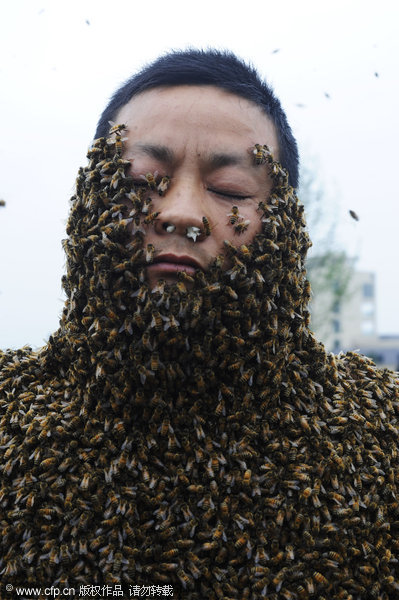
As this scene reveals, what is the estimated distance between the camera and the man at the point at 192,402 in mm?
2512

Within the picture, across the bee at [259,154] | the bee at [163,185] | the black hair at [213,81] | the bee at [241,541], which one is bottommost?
the bee at [241,541]

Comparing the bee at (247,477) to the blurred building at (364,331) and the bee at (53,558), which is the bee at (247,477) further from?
the blurred building at (364,331)

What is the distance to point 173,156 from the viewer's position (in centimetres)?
304

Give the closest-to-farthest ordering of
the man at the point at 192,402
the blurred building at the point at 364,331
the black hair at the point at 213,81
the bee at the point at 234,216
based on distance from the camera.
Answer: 1. the man at the point at 192,402
2. the bee at the point at 234,216
3. the black hair at the point at 213,81
4. the blurred building at the point at 364,331

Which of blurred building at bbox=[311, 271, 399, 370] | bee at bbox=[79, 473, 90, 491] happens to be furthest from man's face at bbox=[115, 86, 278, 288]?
blurred building at bbox=[311, 271, 399, 370]

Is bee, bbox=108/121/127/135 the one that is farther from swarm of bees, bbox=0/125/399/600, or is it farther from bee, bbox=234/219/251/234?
bee, bbox=234/219/251/234

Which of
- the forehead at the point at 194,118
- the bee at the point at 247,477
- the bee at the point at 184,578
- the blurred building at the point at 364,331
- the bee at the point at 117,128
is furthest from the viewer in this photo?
the blurred building at the point at 364,331

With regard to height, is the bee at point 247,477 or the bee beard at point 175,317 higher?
the bee beard at point 175,317

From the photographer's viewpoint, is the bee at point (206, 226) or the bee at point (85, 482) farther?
the bee at point (206, 226)

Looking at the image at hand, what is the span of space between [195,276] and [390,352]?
246 feet

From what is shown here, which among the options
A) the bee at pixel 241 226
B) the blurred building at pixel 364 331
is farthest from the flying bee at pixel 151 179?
the blurred building at pixel 364 331

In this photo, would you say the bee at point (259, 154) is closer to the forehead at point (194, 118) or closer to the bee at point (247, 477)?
the forehead at point (194, 118)

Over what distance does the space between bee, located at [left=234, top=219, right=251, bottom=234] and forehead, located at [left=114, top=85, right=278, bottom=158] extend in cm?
48

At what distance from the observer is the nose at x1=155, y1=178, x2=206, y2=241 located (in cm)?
283
